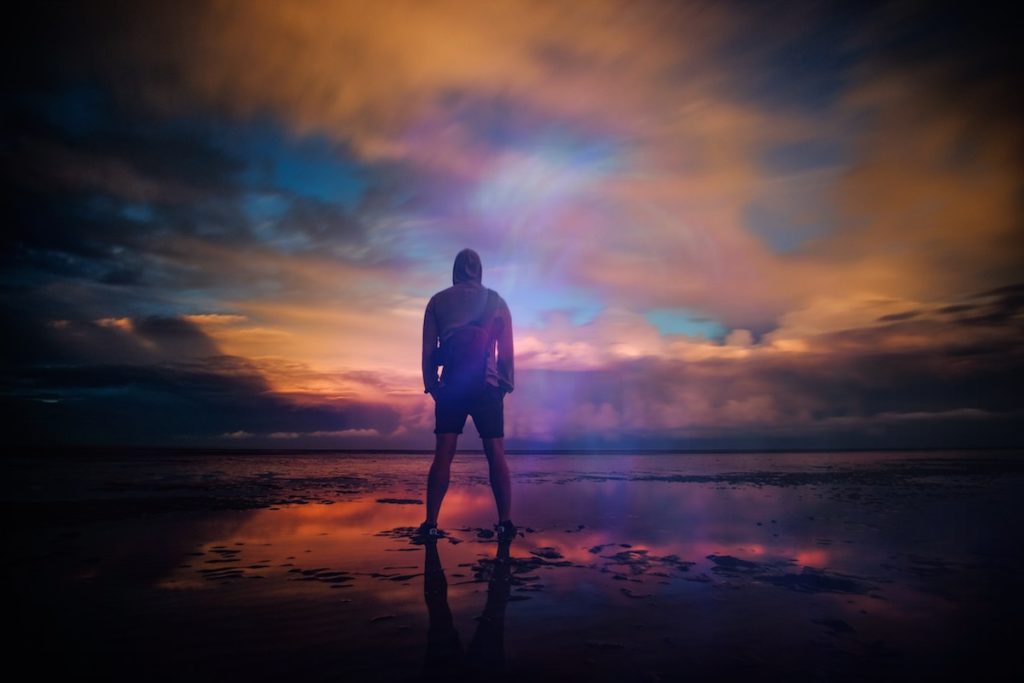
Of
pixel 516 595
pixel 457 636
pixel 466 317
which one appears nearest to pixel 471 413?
pixel 466 317

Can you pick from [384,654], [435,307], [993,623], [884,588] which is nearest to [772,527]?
[884,588]

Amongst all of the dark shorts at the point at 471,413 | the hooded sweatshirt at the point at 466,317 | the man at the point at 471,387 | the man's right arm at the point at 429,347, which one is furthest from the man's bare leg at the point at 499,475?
the man's right arm at the point at 429,347

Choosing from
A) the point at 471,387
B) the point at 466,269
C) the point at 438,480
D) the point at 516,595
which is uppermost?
the point at 466,269

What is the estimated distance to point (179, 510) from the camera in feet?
20.2

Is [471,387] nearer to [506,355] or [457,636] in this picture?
[506,355]

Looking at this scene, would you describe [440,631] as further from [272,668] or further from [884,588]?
[884,588]

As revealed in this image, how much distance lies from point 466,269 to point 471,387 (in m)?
1.28

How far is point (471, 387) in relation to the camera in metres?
5.16

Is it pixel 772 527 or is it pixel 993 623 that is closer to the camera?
pixel 993 623

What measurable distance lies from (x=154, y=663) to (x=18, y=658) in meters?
0.57

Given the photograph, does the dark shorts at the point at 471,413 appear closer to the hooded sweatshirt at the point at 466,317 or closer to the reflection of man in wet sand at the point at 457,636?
the hooded sweatshirt at the point at 466,317

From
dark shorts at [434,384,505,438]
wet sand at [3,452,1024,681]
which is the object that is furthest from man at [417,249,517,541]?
wet sand at [3,452,1024,681]

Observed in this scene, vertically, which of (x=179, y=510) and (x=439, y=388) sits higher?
(x=439, y=388)

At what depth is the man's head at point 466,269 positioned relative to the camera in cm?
552
